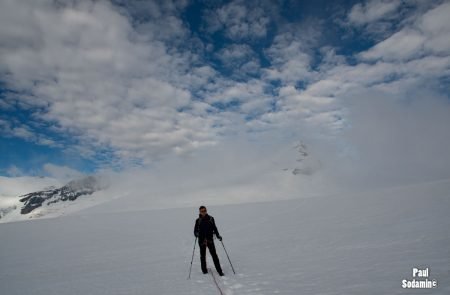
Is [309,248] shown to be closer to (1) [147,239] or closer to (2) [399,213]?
(2) [399,213]

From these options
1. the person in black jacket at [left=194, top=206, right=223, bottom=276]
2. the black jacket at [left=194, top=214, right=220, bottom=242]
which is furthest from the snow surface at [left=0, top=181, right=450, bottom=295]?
the black jacket at [left=194, top=214, right=220, bottom=242]

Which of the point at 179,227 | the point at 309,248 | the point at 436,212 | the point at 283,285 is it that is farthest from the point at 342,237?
the point at 179,227

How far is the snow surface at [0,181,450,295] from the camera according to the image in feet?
27.3

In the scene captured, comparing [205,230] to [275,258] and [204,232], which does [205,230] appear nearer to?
[204,232]

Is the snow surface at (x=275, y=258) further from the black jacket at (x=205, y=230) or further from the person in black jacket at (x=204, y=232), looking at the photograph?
the black jacket at (x=205, y=230)

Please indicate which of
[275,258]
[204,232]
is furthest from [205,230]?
[275,258]

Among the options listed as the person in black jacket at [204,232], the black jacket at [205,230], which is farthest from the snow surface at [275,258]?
the black jacket at [205,230]

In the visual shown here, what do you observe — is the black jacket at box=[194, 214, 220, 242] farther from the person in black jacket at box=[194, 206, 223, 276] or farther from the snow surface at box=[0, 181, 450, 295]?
the snow surface at box=[0, 181, 450, 295]

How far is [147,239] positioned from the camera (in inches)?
831

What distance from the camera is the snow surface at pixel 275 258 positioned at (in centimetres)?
833

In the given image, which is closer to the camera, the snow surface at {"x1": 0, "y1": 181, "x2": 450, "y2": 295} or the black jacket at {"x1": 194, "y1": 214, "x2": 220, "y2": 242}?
the snow surface at {"x1": 0, "y1": 181, "x2": 450, "y2": 295}

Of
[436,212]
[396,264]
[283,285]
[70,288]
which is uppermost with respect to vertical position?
[436,212]

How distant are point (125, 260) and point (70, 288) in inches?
175

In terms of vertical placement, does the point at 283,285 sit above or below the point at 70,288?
above
